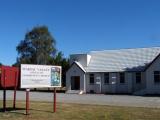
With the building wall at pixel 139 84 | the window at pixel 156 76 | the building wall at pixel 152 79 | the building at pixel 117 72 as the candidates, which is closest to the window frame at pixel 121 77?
the building at pixel 117 72

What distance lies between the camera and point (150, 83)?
172 ft

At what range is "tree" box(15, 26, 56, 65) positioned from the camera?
275 ft

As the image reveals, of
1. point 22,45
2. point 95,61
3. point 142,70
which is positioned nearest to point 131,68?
point 142,70

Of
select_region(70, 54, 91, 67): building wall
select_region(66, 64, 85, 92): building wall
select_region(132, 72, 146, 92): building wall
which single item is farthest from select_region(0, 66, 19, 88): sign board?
select_region(70, 54, 91, 67): building wall

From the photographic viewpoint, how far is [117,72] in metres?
56.6

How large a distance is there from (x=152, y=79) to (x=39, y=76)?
114ft

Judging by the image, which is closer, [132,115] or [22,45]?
[132,115]

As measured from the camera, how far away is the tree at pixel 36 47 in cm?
8394

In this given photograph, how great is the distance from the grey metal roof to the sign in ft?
117

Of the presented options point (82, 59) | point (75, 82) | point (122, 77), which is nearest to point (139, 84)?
point (122, 77)

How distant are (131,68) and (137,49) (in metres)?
5.09

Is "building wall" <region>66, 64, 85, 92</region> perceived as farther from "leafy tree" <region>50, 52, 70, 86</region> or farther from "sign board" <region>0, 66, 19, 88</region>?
"sign board" <region>0, 66, 19, 88</region>

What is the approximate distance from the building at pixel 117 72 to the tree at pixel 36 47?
22.0 m

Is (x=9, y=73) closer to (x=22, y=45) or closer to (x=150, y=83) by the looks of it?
(x=150, y=83)
